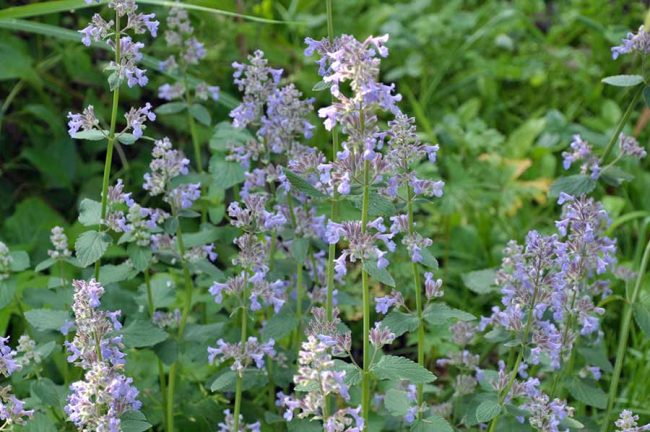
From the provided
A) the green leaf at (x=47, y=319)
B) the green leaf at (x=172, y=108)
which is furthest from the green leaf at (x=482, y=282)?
the green leaf at (x=47, y=319)

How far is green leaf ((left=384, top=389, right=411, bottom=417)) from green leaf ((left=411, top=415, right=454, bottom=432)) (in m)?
0.05

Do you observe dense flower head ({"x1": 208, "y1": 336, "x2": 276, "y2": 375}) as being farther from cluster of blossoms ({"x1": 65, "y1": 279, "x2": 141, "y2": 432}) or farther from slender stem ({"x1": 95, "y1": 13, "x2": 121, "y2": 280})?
slender stem ({"x1": 95, "y1": 13, "x2": 121, "y2": 280})

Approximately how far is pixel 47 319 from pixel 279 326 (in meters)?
0.70

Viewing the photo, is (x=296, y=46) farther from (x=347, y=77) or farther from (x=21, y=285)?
(x=347, y=77)

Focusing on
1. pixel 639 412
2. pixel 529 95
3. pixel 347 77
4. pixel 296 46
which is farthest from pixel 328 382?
pixel 529 95

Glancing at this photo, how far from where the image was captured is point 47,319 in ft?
9.04

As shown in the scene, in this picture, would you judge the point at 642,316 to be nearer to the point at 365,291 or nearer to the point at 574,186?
the point at 574,186

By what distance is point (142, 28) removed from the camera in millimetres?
2602

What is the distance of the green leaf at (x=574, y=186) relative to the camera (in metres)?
2.90

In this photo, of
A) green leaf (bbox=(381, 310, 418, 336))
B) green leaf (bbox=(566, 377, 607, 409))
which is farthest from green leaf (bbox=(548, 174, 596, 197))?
green leaf (bbox=(381, 310, 418, 336))

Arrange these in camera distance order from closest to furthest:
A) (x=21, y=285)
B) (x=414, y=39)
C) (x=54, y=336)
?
(x=54, y=336) < (x=21, y=285) < (x=414, y=39)

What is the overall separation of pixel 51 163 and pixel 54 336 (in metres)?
1.61

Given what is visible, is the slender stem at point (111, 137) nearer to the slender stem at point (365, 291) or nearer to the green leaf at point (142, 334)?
the green leaf at point (142, 334)

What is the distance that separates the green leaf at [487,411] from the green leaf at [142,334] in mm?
928
